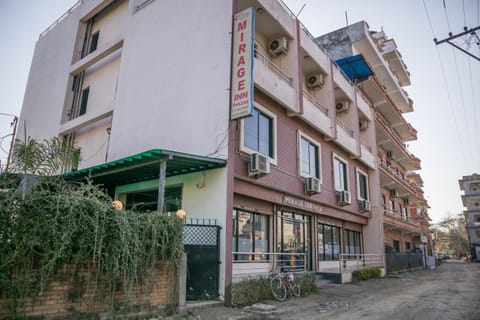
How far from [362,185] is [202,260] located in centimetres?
1549

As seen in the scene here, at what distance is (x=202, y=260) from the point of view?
9.29 meters

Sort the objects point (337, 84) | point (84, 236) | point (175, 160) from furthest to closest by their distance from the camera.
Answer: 1. point (337, 84)
2. point (175, 160)
3. point (84, 236)

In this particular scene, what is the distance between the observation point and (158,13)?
14.5 m

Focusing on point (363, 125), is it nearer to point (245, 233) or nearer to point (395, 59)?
point (395, 59)

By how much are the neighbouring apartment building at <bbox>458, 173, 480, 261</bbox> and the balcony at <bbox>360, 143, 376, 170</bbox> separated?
44228 mm

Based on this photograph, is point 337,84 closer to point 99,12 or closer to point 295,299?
point 295,299

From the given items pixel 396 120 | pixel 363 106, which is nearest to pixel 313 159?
pixel 363 106

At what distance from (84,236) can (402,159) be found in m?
32.0

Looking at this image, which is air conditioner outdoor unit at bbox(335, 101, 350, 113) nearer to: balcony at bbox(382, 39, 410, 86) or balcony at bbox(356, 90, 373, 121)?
balcony at bbox(356, 90, 373, 121)

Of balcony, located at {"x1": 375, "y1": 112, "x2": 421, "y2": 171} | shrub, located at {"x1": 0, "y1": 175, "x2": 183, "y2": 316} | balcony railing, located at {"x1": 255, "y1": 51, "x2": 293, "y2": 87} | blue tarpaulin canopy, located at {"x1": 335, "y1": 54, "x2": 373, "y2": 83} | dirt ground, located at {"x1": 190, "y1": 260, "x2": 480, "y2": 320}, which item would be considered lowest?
dirt ground, located at {"x1": 190, "y1": 260, "x2": 480, "y2": 320}

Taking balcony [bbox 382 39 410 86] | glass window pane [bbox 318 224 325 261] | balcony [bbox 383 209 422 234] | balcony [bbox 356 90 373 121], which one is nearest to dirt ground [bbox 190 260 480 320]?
glass window pane [bbox 318 224 325 261]

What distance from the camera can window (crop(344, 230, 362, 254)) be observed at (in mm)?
19431

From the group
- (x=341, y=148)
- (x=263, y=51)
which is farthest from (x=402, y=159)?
(x=263, y=51)

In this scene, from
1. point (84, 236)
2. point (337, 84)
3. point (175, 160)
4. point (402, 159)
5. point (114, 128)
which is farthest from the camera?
point (402, 159)
